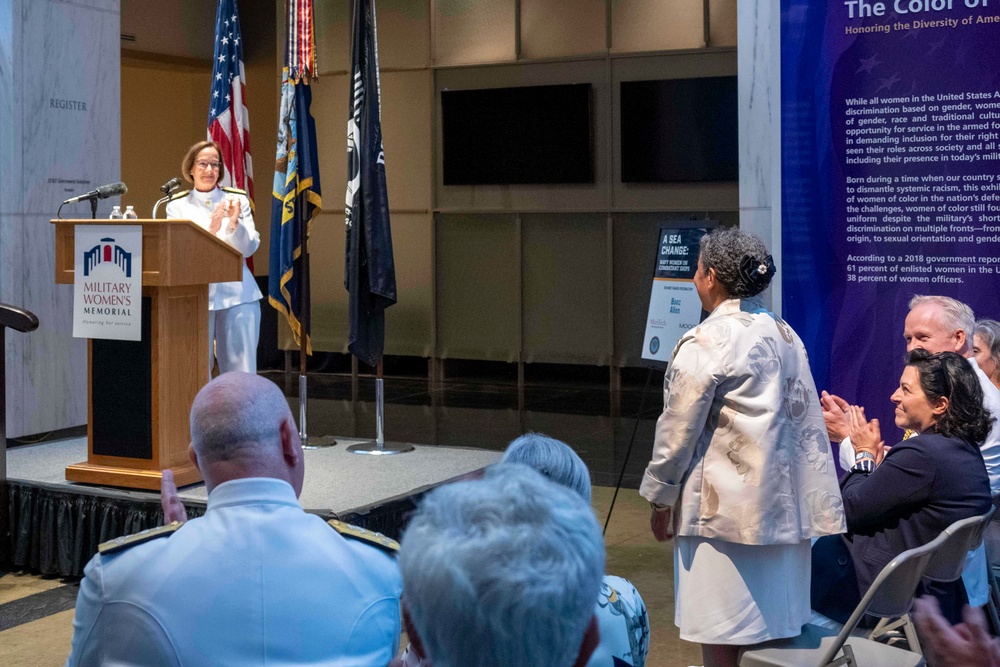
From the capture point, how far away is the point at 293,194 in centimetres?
662

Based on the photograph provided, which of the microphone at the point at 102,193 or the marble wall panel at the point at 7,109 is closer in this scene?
the microphone at the point at 102,193

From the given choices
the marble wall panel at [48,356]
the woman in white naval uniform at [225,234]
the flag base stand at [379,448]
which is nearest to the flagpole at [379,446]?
the flag base stand at [379,448]

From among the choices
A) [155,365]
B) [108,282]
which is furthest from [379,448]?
[108,282]

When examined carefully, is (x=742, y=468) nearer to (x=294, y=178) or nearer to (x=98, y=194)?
(x=98, y=194)

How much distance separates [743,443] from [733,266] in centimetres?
48

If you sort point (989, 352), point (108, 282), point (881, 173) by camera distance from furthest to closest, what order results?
point (108, 282) < point (881, 173) < point (989, 352)

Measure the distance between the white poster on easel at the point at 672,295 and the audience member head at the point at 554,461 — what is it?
288 centimetres

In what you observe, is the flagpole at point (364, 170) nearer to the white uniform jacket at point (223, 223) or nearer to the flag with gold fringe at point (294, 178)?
the flag with gold fringe at point (294, 178)

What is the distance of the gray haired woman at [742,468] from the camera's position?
3115mm

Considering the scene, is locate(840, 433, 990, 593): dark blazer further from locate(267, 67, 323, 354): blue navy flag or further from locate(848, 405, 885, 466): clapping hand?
locate(267, 67, 323, 354): blue navy flag

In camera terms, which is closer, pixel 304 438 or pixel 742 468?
pixel 742 468

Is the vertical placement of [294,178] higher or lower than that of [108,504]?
higher

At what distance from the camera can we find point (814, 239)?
15.8 feet

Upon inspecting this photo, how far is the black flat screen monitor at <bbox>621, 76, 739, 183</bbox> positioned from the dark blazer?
23.9 ft
